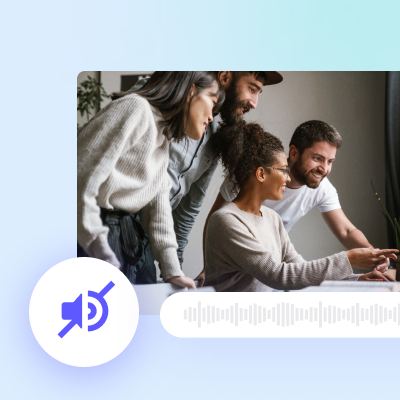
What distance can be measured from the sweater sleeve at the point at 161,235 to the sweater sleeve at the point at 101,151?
112 mm

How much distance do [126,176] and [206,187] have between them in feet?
0.72

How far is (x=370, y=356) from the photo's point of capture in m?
1.20

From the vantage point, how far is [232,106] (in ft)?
4.20

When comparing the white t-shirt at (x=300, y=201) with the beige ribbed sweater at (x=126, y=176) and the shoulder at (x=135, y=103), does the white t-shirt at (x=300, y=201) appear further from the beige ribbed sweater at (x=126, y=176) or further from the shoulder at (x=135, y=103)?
the shoulder at (x=135, y=103)

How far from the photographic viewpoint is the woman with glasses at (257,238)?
49.6 inches

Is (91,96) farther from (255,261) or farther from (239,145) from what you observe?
(255,261)

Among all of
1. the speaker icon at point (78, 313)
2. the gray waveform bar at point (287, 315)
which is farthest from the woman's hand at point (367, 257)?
the speaker icon at point (78, 313)

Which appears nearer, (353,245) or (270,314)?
(270,314)

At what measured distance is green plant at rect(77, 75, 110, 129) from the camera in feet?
4.17

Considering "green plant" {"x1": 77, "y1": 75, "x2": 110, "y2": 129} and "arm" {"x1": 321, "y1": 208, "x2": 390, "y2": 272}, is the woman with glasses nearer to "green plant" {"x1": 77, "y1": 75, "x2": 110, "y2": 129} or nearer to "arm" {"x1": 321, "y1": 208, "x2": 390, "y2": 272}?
"arm" {"x1": 321, "y1": 208, "x2": 390, "y2": 272}
